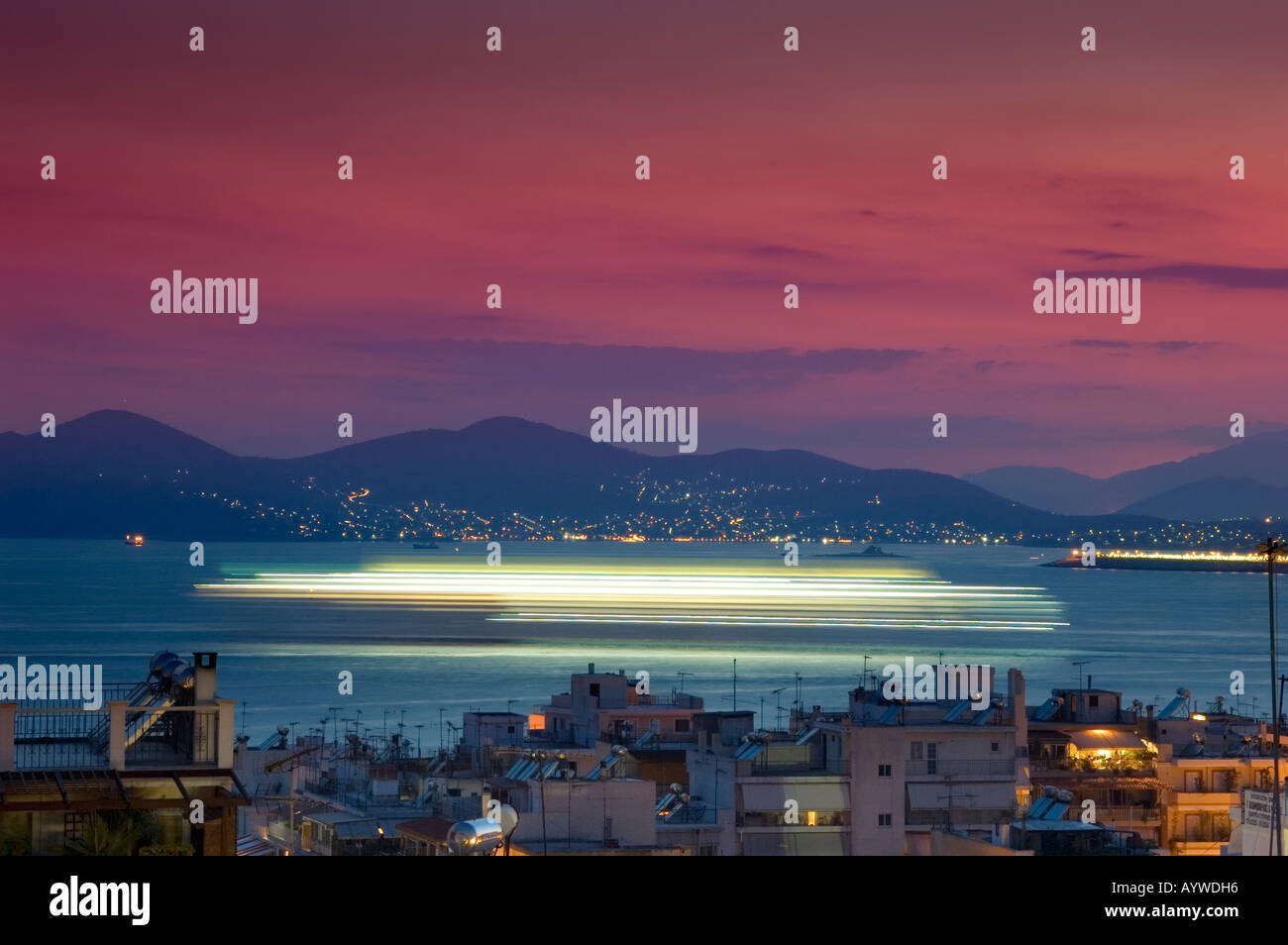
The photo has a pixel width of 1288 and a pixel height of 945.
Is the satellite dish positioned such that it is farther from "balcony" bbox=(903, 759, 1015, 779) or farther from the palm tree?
"balcony" bbox=(903, 759, 1015, 779)

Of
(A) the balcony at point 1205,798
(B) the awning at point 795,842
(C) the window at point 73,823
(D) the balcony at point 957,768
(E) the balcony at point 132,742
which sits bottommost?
(A) the balcony at point 1205,798

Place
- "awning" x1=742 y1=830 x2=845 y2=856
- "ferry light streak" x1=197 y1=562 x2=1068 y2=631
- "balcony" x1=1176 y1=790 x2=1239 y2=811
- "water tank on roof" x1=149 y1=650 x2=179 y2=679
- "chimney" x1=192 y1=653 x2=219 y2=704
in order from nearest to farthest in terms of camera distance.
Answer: "chimney" x1=192 y1=653 x2=219 y2=704
"water tank on roof" x1=149 y1=650 x2=179 y2=679
"awning" x1=742 y1=830 x2=845 y2=856
"balcony" x1=1176 y1=790 x2=1239 y2=811
"ferry light streak" x1=197 y1=562 x2=1068 y2=631

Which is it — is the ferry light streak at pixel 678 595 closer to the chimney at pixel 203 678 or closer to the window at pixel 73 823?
the chimney at pixel 203 678

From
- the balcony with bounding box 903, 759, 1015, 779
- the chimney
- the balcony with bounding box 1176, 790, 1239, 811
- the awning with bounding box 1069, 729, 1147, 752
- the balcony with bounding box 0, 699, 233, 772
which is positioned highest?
the chimney

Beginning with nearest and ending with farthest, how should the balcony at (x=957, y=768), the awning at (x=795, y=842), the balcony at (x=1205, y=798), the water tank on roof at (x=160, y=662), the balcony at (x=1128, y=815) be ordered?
the water tank on roof at (x=160, y=662) < the awning at (x=795, y=842) < the balcony at (x=957, y=768) < the balcony at (x=1128, y=815) < the balcony at (x=1205, y=798)

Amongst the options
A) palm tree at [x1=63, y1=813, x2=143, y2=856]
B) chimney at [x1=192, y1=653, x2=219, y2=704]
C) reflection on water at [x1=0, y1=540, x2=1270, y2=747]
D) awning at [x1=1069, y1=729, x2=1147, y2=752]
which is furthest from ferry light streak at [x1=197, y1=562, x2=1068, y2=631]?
palm tree at [x1=63, y1=813, x2=143, y2=856]

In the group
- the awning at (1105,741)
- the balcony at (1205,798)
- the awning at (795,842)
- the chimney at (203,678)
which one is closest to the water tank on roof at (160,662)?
the chimney at (203,678)

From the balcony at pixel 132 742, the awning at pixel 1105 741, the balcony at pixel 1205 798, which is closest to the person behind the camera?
the balcony at pixel 132 742
